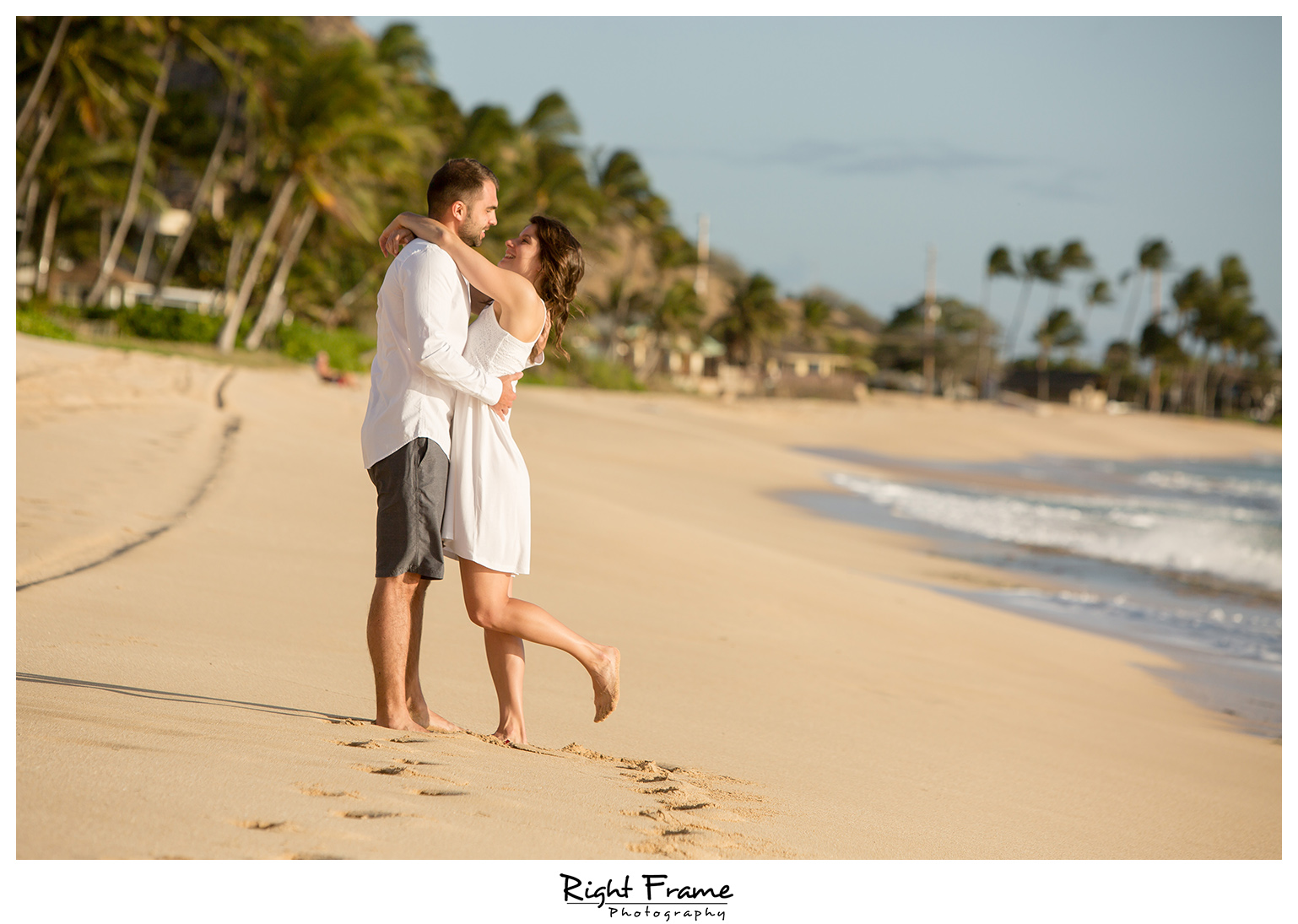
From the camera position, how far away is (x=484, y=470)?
284cm

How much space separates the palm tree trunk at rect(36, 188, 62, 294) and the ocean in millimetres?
23757

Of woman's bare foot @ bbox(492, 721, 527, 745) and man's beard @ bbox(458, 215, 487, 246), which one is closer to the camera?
man's beard @ bbox(458, 215, 487, 246)

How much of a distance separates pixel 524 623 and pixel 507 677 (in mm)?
219

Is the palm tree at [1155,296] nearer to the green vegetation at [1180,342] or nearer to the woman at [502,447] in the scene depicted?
the green vegetation at [1180,342]

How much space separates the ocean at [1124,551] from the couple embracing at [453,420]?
164 inches

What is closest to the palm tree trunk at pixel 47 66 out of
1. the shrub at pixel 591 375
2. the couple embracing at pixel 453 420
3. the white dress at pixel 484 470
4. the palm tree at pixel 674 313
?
the shrub at pixel 591 375

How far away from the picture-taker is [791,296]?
10638 centimetres

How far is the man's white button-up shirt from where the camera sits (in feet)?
8.87

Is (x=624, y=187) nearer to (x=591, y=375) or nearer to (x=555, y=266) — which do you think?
(x=591, y=375)

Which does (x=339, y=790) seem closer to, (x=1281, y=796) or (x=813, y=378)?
(x=1281, y=796)

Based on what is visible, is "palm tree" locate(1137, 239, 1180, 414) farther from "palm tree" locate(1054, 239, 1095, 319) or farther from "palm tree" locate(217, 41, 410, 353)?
"palm tree" locate(217, 41, 410, 353)

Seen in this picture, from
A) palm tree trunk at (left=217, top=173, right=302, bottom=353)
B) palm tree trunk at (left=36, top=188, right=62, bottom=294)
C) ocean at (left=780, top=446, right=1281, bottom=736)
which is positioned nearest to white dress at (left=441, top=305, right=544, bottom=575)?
ocean at (left=780, top=446, right=1281, bottom=736)
